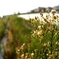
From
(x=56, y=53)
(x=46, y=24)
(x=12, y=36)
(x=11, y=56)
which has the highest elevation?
(x=46, y=24)

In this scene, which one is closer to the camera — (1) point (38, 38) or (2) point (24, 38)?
(1) point (38, 38)

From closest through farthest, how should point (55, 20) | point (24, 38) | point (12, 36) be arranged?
point (55, 20), point (24, 38), point (12, 36)

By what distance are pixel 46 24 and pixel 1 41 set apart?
5.79m

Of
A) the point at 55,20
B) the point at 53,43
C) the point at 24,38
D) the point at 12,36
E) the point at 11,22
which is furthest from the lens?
the point at 11,22

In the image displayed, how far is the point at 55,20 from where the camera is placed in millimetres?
5121

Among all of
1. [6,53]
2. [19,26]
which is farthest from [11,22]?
[6,53]

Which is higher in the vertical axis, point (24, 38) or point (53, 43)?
point (53, 43)

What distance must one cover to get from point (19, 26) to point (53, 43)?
5.49 meters

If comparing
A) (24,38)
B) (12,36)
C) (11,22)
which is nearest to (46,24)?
(24,38)

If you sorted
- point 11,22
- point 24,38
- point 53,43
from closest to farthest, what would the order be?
point 53,43
point 24,38
point 11,22

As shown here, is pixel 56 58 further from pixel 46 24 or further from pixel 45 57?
pixel 46 24

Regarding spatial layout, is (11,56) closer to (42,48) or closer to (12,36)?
(12,36)

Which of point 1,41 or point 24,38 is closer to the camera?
point 24,38

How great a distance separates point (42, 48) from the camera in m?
5.59
